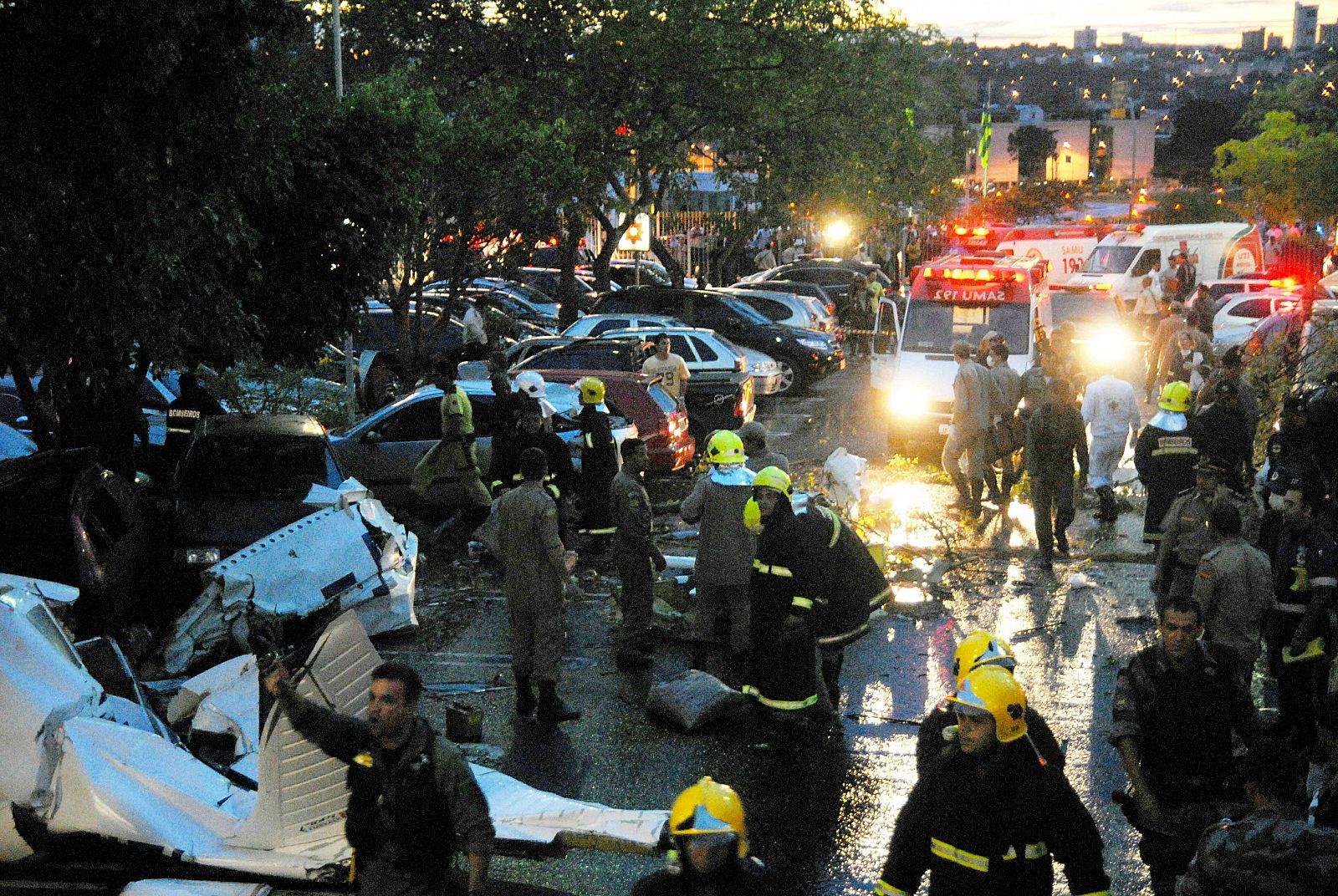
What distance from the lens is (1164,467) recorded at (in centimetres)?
1045

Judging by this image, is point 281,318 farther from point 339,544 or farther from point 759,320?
point 759,320

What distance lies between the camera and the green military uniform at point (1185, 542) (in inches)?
318

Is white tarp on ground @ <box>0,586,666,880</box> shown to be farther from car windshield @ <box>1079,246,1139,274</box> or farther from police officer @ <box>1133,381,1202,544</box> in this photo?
car windshield @ <box>1079,246,1139,274</box>

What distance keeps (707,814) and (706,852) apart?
0.35 feet

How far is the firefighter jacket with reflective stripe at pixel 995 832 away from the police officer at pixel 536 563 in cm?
437

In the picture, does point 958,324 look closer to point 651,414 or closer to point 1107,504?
point 1107,504

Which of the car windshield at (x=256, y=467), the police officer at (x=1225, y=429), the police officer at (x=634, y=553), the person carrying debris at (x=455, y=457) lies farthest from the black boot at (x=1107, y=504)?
the car windshield at (x=256, y=467)

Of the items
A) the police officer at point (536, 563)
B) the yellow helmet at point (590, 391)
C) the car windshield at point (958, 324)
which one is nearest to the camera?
the police officer at point (536, 563)

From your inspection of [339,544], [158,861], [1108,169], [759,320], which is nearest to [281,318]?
[339,544]

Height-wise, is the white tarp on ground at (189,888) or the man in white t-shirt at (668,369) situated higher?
the man in white t-shirt at (668,369)

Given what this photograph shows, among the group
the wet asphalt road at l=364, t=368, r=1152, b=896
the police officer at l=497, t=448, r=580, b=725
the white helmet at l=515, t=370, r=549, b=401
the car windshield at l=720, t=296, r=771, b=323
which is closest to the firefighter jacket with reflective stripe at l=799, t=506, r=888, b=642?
the wet asphalt road at l=364, t=368, r=1152, b=896

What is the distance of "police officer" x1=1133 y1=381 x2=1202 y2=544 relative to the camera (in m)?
10.4

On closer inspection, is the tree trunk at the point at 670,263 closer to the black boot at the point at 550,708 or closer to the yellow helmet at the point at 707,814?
the black boot at the point at 550,708

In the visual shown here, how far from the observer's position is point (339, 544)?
32.2 feet
